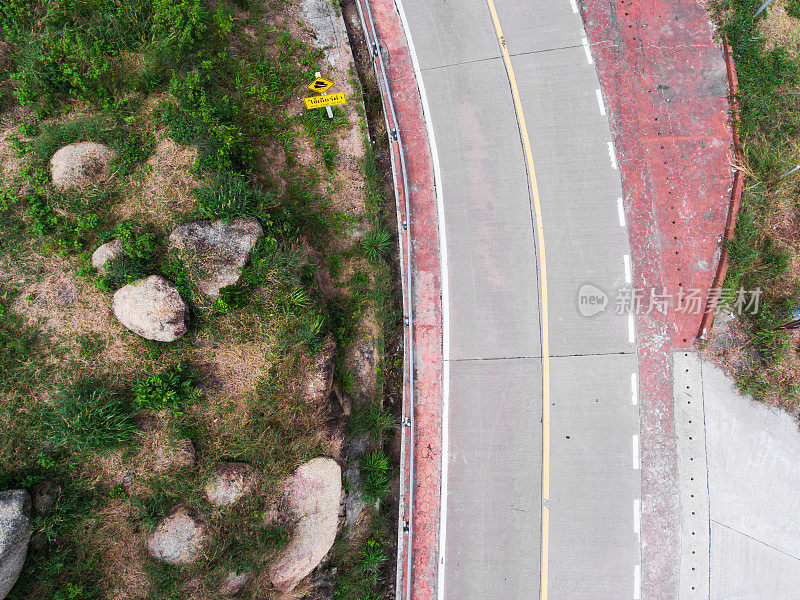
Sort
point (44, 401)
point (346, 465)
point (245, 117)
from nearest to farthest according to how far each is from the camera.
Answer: point (44, 401) → point (346, 465) → point (245, 117)

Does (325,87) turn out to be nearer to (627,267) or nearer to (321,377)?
(321,377)

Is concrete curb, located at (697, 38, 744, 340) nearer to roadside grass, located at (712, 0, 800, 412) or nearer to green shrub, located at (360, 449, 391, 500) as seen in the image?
roadside grass, located at (712, 0, 800, 412)

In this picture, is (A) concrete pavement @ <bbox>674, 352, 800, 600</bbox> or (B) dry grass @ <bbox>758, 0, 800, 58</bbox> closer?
(A) concrete pavement @ <bbox>674, 352, 800, 600</bbox>

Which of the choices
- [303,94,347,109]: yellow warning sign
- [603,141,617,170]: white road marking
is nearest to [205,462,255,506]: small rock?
[303,94,347,109]: yellow warning sign

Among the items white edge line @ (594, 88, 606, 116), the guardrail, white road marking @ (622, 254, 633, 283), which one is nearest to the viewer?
the guardrail

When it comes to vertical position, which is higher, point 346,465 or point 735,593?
point 346,465

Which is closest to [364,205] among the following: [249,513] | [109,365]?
[109,365]

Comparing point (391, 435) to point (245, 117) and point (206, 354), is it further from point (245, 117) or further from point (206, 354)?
point (245, 117)
